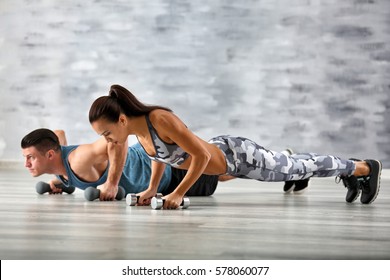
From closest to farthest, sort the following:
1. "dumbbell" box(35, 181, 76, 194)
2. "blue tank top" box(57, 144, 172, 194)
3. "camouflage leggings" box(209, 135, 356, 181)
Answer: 1. "camouflage leggings" box(209, 135, 356, 181)
2. "blue tank top" box(57, 144, 172, 194)
3. "dumbbell" box(35, 181, 76, 194)

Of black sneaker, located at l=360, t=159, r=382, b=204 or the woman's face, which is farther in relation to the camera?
black sneaker, located at l=360, t=159, r=382, b=204

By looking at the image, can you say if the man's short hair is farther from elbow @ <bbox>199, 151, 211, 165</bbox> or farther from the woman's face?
elbow @ <bbox>199, 151, 211, 165</bbox>

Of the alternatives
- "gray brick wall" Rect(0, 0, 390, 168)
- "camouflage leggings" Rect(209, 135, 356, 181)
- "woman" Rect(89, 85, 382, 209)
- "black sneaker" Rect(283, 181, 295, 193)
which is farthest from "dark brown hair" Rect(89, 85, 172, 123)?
"gray brick wall" Rect(0, 0, 390, 168)

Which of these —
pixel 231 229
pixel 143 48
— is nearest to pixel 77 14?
pixel 143 48

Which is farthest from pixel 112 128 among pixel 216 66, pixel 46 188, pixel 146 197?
pixel 216 66

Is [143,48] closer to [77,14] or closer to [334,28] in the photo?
[77,14]

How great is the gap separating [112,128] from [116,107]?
0.26 feet

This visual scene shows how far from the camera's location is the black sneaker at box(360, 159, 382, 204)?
3334mm

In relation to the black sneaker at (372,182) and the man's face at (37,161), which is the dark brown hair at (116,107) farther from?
the black sneaker at (372,182)

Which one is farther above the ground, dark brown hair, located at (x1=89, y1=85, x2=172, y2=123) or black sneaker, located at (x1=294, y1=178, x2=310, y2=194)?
dark brown hair, located at (x1=89, y1=85, x2=172, y2=123)

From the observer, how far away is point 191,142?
2822 millimetres

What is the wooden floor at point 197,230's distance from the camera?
70.1 inches
